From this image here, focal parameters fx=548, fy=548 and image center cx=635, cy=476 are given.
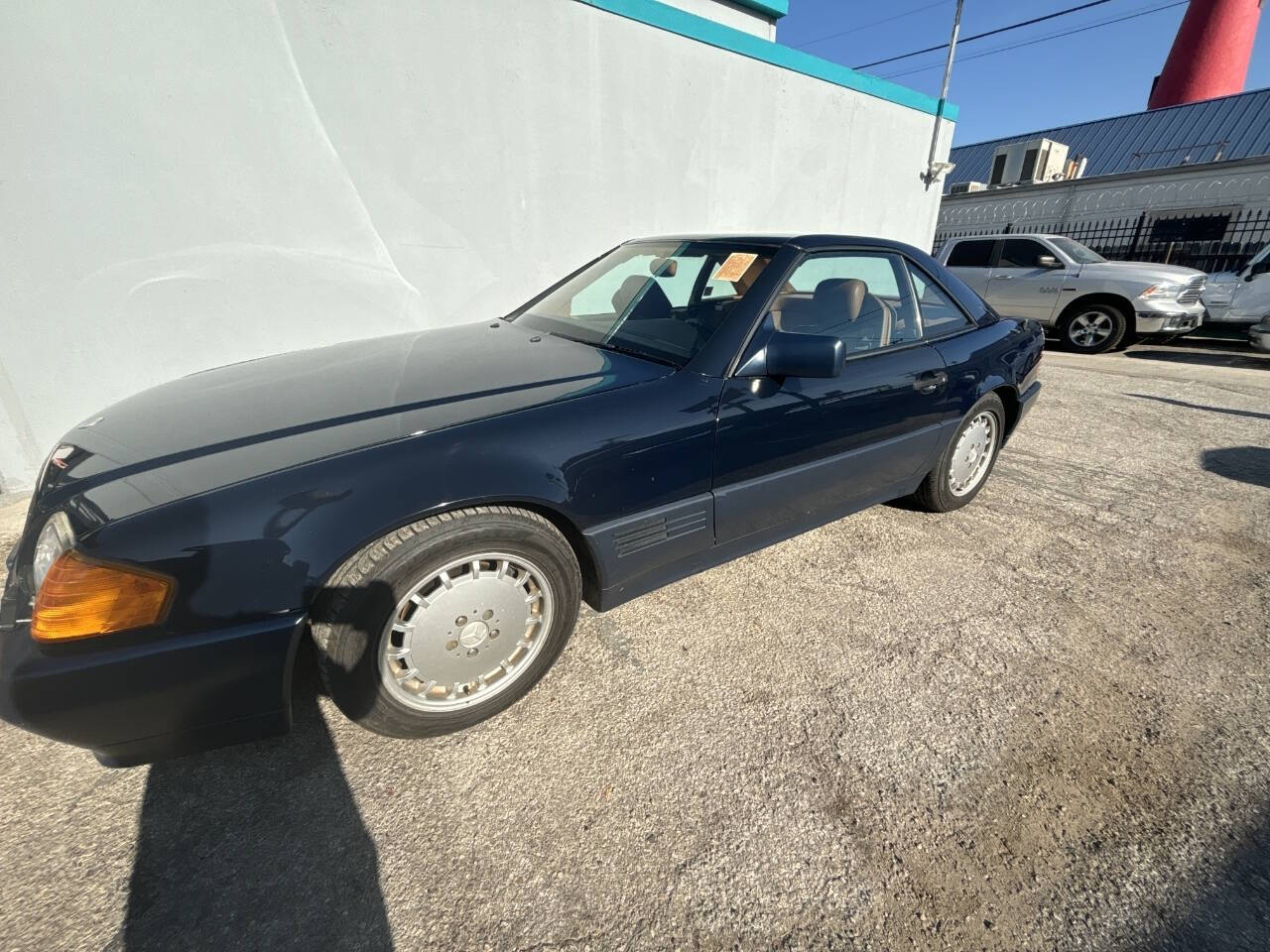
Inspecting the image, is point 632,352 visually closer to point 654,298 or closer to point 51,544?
point 654,298

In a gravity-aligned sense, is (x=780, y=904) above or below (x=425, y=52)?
below

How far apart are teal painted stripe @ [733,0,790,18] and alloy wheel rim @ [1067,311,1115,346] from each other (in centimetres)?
599

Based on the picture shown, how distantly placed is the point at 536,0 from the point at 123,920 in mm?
5563

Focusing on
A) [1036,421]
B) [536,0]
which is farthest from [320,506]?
[1036,421]

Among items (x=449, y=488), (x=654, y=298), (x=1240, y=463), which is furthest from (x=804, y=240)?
(x=1240, y=463)

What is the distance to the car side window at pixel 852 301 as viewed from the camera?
233cm

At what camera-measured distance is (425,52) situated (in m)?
3.91

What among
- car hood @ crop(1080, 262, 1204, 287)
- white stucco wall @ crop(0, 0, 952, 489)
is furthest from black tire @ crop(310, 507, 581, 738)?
car hood @ crop(1080, 262, 1204, 287)

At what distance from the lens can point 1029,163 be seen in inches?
666

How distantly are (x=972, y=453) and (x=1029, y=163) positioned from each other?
19.6 meters

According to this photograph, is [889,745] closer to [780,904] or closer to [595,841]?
[780,904]

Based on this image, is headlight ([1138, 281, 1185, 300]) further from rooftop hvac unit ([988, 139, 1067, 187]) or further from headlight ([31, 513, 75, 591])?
rooftop hvac unit ([988, 139, 1067, 187])

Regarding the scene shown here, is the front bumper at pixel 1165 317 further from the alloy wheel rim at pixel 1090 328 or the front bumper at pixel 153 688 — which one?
the front bumper at pixel 153 688

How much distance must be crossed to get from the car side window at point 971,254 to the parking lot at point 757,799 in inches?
317
